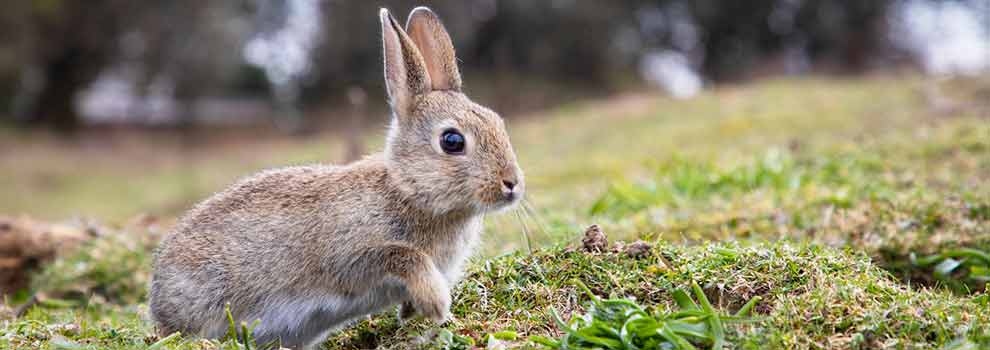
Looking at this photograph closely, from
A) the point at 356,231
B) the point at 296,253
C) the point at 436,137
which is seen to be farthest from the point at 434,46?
the point at 296,253

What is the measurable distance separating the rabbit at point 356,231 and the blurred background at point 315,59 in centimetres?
2393

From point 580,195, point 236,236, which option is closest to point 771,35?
point 580,195

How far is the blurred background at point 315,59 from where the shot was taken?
33094 millimetres

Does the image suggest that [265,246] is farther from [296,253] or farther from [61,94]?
[61,94]

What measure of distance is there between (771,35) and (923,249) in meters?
34.1

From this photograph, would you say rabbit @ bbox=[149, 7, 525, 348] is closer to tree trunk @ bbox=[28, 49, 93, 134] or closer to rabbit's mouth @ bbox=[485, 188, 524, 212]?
rabbit's mouth @ bbox=[485, 188, 524, 212]

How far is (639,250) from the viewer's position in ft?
15.4

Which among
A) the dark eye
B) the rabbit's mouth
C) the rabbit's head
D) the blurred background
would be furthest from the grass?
the blurred background

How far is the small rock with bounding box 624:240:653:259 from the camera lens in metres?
4.68

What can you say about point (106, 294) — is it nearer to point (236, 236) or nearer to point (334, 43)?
point (236, 236)

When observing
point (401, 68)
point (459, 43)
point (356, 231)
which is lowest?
point (459, 43)

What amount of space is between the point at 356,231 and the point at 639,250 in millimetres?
1542

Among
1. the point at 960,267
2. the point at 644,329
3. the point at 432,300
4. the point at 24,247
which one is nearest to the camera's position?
the point at 644,329

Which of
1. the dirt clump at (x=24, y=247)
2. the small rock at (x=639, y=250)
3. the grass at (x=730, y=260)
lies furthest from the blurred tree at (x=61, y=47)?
the small rock at (x=639, y=250)
